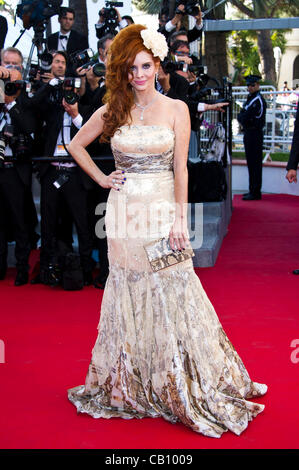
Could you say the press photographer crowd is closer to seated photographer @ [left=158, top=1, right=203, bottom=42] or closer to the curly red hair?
seated photographer @ [left=158, top=1, right=203, bottom=42]

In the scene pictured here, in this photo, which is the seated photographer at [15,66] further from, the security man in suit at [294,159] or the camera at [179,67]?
the security man in suit at [294,159]

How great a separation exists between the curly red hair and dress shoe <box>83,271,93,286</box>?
2739mm

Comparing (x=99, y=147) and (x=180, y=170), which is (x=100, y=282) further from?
(x=180, y=170)

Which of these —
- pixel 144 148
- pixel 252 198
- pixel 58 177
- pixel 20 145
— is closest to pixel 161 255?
pixel 144 148

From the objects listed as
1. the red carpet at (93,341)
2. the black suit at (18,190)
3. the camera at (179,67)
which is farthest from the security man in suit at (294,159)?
the black suit at (18,190)

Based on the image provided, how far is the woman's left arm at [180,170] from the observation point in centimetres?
305

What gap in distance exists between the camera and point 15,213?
585cm

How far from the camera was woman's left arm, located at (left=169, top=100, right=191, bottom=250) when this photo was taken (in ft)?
10.0

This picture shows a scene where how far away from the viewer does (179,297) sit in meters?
3.13

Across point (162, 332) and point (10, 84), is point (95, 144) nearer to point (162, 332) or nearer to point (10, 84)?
point (10, 84)

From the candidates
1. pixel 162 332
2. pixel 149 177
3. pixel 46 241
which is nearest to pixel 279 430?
pixel 162 332

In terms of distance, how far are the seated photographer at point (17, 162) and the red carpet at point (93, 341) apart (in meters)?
0.41

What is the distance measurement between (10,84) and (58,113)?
1.55 feet
